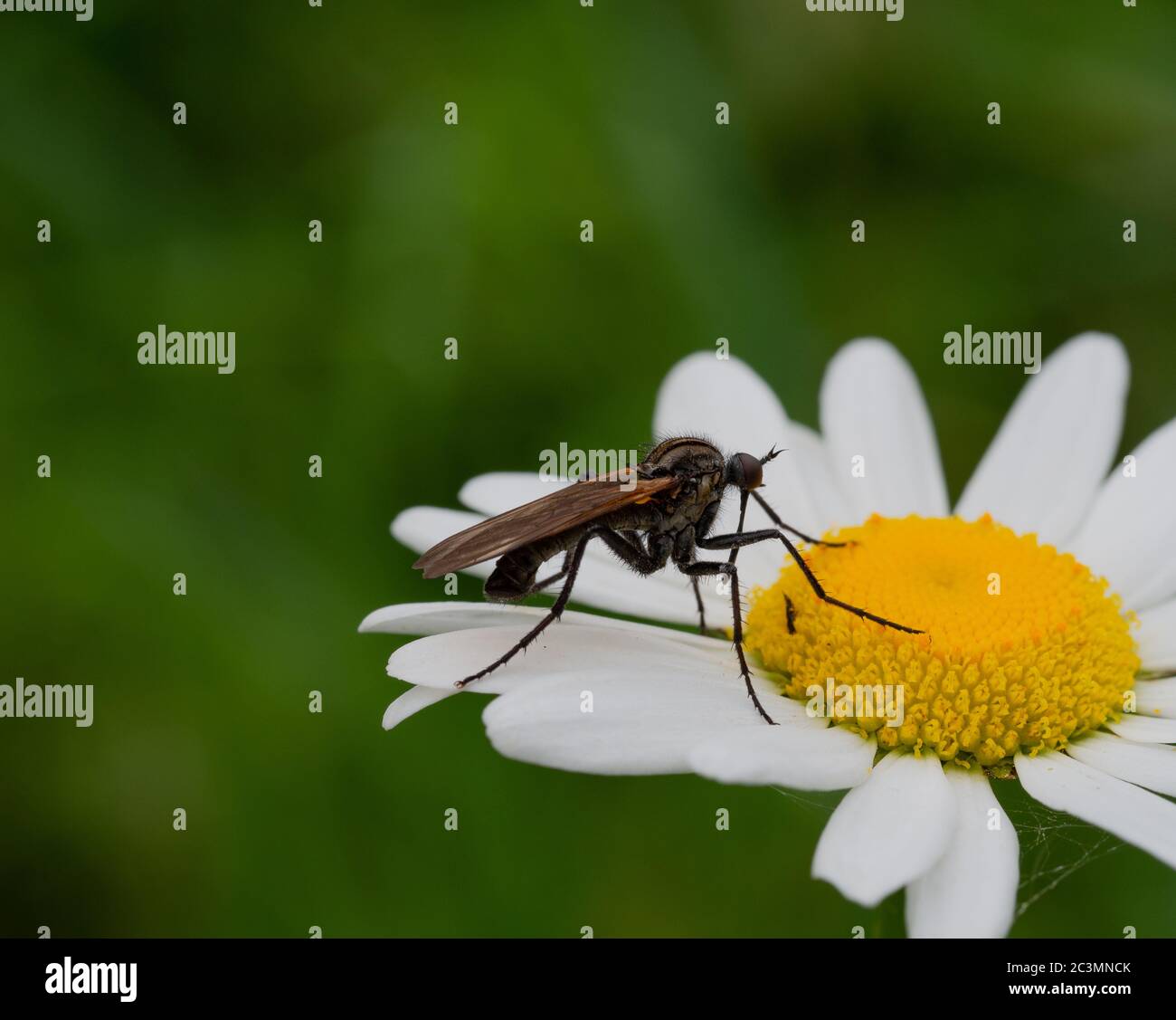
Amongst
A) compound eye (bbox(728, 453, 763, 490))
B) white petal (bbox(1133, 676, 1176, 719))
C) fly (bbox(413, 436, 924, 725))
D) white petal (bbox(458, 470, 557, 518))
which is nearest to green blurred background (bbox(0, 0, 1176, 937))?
white petal (bbox(1133, 676, 1176, 719))

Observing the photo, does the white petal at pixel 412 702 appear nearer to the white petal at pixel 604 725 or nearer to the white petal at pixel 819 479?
the white petal at pixel 604 725

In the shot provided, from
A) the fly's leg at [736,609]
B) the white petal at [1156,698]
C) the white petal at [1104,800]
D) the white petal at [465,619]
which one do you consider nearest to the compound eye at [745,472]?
the fly's leg at [736,609]

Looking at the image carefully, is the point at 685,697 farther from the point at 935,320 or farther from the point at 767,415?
the point at 935,320

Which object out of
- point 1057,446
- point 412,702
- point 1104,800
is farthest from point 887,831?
point 1057,446

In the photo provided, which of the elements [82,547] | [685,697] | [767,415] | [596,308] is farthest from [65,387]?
[685,697]

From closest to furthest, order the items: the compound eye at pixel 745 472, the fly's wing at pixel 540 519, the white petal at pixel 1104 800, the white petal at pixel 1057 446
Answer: the white petal at pixel 1104 800, the fly's wing at pixel 540 519, the compound eye at pixel 745 472, the white petal at pixel 1057 446

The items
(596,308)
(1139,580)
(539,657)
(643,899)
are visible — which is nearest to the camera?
(539,657)

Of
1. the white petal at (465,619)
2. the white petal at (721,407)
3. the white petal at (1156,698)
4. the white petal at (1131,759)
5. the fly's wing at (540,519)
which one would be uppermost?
the white petal at (721,407)
